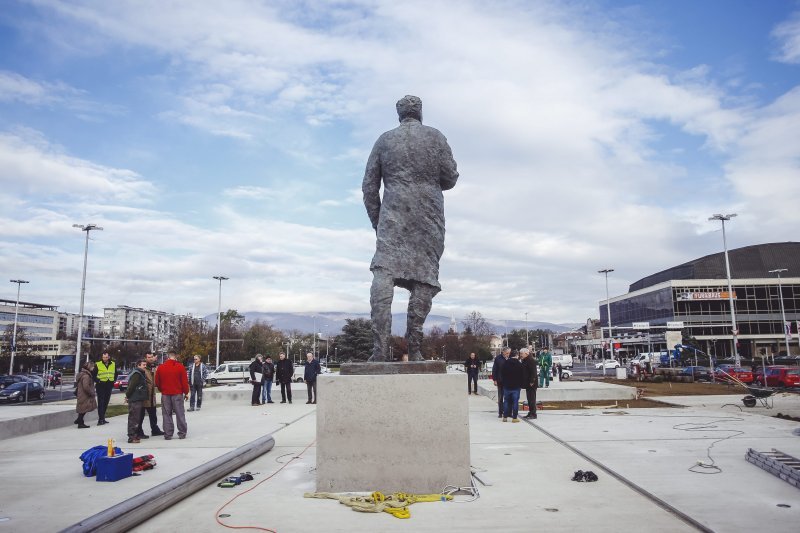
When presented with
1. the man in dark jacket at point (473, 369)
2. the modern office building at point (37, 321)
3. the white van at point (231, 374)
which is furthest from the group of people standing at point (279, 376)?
the modern office building at point (37, 321)

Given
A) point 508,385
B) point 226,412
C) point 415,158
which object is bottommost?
point 226,412

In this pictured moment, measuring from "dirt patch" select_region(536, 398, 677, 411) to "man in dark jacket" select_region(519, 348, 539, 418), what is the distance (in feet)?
7.36

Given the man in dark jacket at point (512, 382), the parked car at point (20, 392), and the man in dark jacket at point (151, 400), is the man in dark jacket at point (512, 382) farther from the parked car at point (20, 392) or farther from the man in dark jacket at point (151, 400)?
the parked car at point (20, 392)

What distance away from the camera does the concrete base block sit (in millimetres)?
5199

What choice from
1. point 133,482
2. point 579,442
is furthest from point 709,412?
point 133,482

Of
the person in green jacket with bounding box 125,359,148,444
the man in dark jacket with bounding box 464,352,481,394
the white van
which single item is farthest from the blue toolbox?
the white van

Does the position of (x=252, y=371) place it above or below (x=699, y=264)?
below

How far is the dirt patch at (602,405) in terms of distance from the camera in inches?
547

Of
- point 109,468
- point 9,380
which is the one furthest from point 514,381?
point 9,380

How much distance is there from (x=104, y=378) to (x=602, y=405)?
1248 centimetres

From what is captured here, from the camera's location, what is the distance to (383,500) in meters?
4.89

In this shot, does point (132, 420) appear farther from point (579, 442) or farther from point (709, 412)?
point (709, 412)

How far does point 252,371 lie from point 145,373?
7.33 m

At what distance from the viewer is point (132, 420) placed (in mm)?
9312
